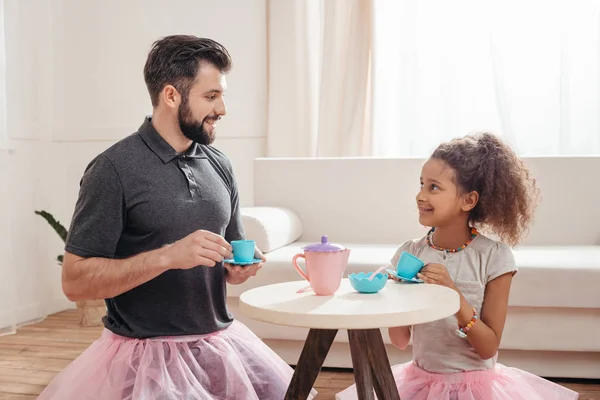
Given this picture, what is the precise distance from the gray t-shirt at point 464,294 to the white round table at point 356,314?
8.1 inches

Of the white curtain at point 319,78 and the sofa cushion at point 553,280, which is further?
the white curtain at point 319,78

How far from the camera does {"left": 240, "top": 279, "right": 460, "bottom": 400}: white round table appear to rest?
126 cm

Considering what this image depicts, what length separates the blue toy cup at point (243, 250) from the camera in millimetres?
1464

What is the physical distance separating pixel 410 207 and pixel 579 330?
94 cm

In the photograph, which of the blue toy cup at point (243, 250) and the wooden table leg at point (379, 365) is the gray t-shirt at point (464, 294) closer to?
the wooden table leg at point (379, 365)

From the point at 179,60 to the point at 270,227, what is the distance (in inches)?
47.4

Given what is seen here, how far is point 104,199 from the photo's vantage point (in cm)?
155

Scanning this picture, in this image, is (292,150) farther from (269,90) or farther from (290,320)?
(290,320)

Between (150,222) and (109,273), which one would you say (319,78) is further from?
(109,273)

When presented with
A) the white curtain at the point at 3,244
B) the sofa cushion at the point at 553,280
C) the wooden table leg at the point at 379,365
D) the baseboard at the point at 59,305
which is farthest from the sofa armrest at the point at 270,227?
the baseboard at the point at 59,305

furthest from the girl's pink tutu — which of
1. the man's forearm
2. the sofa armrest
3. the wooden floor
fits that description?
the sofa armrest

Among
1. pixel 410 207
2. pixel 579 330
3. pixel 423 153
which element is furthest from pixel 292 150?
pixel 579 330

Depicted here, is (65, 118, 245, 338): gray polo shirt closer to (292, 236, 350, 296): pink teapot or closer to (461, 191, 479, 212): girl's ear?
(292, 236, 350, 296): pink teapot

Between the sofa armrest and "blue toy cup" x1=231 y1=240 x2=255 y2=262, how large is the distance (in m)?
1.28
